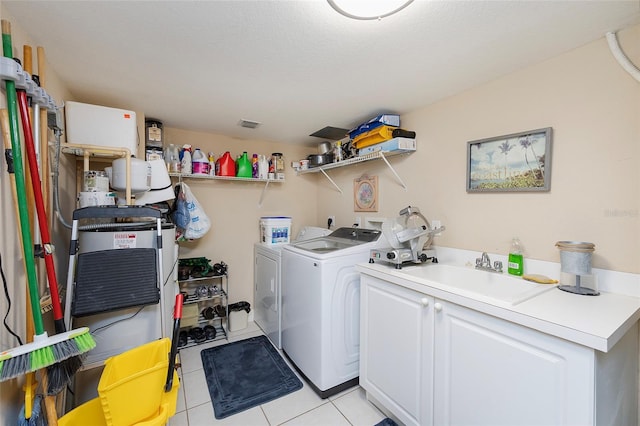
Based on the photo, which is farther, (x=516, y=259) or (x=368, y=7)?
(x=516, y=259)

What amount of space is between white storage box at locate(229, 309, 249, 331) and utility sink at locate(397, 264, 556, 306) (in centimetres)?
196

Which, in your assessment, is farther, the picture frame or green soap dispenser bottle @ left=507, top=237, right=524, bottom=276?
the picture frame

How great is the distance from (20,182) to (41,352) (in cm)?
64

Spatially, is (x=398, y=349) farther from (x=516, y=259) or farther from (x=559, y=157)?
(x=559, y=157)

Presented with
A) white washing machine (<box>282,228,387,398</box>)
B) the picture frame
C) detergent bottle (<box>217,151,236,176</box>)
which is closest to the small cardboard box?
the picture frame

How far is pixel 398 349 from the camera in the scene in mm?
1558

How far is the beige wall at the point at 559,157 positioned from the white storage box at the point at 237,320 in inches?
84.2

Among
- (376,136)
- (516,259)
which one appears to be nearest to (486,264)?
(516,259)

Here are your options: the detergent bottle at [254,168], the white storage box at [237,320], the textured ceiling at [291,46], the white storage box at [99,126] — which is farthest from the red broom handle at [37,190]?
the detergent bottle at [254,168]

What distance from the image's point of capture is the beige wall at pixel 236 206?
9.34 feet

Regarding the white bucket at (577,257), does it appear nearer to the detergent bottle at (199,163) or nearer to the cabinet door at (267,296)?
the cabinet door at (267,296)

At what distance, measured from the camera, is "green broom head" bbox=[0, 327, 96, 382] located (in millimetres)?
893

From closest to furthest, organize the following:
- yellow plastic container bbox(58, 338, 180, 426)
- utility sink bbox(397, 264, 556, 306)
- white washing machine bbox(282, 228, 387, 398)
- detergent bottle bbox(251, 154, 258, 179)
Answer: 1. yellow plastic container bbox(58, 338, 180, 426)
2. utility sink bbox(397, 264, 556, 306)
3. white washing machine bbox(282, 228, 387, 398)
4. detergent bottle bbox(251, 154, 258, 179)

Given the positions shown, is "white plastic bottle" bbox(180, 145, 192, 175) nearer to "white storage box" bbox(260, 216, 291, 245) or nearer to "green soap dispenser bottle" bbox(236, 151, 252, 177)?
"green soap dispenser bottle" bbox(236, 151, 252, 177)
